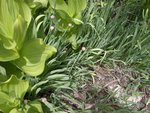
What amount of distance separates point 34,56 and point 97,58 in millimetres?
582

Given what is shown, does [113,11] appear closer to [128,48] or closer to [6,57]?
[128,48]

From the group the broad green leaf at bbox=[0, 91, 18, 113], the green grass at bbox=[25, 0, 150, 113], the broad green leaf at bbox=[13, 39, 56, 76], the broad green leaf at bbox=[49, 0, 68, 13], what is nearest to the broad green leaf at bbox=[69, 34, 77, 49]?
the green grass at bbox=[25, 0, 150, 113]

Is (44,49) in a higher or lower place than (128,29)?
higher

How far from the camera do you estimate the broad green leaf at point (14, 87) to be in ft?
6.84

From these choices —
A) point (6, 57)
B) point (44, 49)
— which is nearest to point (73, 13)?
point (44, 49)

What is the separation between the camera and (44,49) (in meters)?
2.18

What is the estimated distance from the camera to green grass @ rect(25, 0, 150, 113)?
2336 mm

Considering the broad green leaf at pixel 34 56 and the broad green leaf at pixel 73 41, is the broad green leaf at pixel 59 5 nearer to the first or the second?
the broad green leaf at pixel 73 41

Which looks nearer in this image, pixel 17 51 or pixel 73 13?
pixel 17 51

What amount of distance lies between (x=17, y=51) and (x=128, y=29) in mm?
934

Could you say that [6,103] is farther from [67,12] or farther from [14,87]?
[67,12]

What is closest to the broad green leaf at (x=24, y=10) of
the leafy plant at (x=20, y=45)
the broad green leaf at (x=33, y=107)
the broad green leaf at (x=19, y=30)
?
the leafy plant at (x=20, y=45)

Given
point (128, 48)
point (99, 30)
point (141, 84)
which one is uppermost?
point (99, 30)

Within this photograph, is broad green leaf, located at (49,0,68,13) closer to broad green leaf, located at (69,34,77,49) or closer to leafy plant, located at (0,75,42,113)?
broad green leaf, located at (69,34,77,49)
